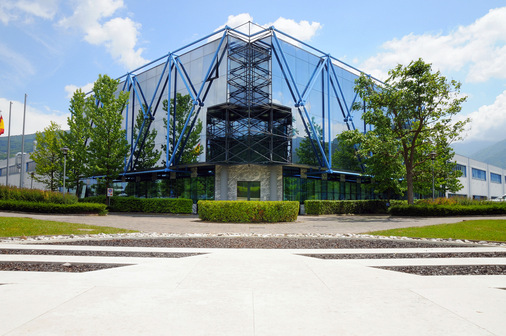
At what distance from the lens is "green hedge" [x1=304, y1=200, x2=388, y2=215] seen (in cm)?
3016

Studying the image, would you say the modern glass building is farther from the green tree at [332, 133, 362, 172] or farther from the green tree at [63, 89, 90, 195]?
the green tree at [63, 89, 90, 195]

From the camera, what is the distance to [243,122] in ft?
91.5

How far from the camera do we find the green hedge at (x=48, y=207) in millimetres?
20969

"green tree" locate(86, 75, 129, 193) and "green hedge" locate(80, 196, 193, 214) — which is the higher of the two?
"green tree" locate(86, 75, 129, 193)

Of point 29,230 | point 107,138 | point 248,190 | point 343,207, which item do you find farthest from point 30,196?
point 343,207

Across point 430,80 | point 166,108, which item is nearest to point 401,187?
point 430,80

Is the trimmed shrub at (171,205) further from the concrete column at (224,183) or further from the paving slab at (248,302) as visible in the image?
the paving slab at (248,302)

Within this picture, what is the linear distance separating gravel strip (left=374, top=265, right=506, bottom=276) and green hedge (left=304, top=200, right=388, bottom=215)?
23167mm

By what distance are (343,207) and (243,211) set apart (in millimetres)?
15021

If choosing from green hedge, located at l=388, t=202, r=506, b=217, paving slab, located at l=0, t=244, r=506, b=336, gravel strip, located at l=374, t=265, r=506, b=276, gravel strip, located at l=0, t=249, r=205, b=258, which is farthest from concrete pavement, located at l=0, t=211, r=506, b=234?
paving slab, located at l=0, t=244, r=506, b=336

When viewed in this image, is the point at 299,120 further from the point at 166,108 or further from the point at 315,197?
the point at 166,108

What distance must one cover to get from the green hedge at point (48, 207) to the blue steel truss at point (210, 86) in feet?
28.0

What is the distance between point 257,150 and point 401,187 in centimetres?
1745

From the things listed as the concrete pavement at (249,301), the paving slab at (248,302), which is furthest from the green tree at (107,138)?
the paving slab at (248,302)
